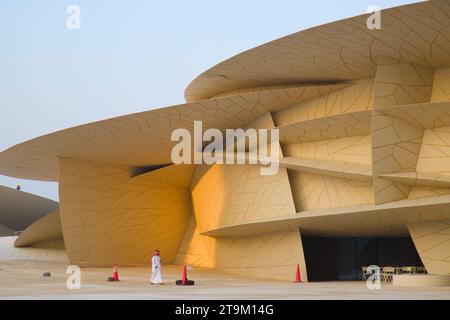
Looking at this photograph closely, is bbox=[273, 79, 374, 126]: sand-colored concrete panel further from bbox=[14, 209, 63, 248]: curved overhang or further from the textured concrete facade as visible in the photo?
bbox=[14, 209, 63, 248]: curved overhang

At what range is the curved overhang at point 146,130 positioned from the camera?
30.8 metres

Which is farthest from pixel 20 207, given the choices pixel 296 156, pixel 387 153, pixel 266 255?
pixel 387 153

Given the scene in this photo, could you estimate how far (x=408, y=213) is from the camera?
26.6 metres

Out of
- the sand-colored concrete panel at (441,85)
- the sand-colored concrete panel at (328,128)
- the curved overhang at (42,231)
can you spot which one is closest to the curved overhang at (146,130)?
the sand-colored concrete panel at (328,128)

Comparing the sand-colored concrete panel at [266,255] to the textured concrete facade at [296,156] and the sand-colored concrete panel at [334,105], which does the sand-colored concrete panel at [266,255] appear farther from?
the sand-colored concrete panel at [334,105]

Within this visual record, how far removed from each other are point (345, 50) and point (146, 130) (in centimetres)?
1078

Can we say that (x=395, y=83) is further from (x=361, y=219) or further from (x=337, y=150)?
(x=361, y=219)

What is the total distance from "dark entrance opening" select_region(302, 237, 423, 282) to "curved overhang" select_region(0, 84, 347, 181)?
9.31 metres

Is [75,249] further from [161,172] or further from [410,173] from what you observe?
[410,173]

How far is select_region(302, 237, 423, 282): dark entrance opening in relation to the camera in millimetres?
38750

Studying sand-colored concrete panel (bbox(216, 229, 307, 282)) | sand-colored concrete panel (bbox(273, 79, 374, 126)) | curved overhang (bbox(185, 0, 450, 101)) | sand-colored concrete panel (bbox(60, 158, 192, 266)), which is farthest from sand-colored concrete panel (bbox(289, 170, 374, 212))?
sand-colored concrete panel (bbox(60, 158, 192, 266))

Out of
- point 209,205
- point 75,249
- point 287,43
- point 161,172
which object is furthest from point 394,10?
point 75,249

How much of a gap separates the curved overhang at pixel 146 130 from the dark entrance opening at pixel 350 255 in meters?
9.31

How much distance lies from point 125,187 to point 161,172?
7.20 feet
